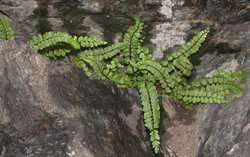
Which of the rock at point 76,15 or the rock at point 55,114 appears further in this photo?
the rock at point 76,15

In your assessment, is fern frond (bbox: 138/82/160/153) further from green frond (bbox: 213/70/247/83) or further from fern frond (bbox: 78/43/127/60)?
green frond (bbox: 213/70/247/83)

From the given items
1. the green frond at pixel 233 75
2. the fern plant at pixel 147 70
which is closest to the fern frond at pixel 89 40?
the fern plant at pixel 147 70

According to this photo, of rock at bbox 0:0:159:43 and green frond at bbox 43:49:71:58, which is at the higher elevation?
rock at bbox 0:0:159:43

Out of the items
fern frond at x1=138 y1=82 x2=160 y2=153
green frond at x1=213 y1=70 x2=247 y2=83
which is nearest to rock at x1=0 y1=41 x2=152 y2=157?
fern frond at x1=138 y1=82 x2=160 y2=153

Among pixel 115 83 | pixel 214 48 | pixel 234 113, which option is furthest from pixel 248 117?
pixel 115 83

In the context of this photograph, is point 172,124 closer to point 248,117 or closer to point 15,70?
point 248,117

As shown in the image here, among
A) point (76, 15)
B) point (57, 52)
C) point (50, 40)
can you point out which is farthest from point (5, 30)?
point (76, 15)

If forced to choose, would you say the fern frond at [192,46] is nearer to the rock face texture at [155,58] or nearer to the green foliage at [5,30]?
the rock face texture at [155,58]
